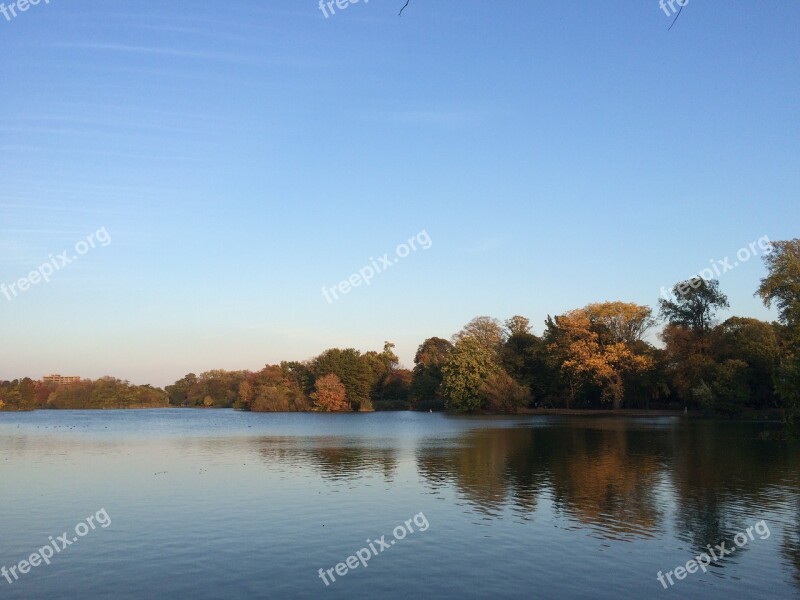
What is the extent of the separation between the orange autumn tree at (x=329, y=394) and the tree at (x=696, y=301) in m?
68.0

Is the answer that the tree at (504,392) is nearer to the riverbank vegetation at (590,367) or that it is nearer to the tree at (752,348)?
the riverbank vegetation at (590,367)

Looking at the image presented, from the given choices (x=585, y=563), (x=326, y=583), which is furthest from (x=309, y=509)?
(x=585, y=563)

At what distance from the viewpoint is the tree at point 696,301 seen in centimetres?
9300

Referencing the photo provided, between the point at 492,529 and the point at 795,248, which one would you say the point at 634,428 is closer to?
the point at 795,248

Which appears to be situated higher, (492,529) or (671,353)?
(671,353)

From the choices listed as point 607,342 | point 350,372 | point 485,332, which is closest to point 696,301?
point 607,342

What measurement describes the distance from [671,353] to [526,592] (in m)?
80.7

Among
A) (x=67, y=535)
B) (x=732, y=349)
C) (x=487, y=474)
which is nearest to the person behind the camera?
(x=67, y=535)

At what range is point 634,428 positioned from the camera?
63.9 metres
